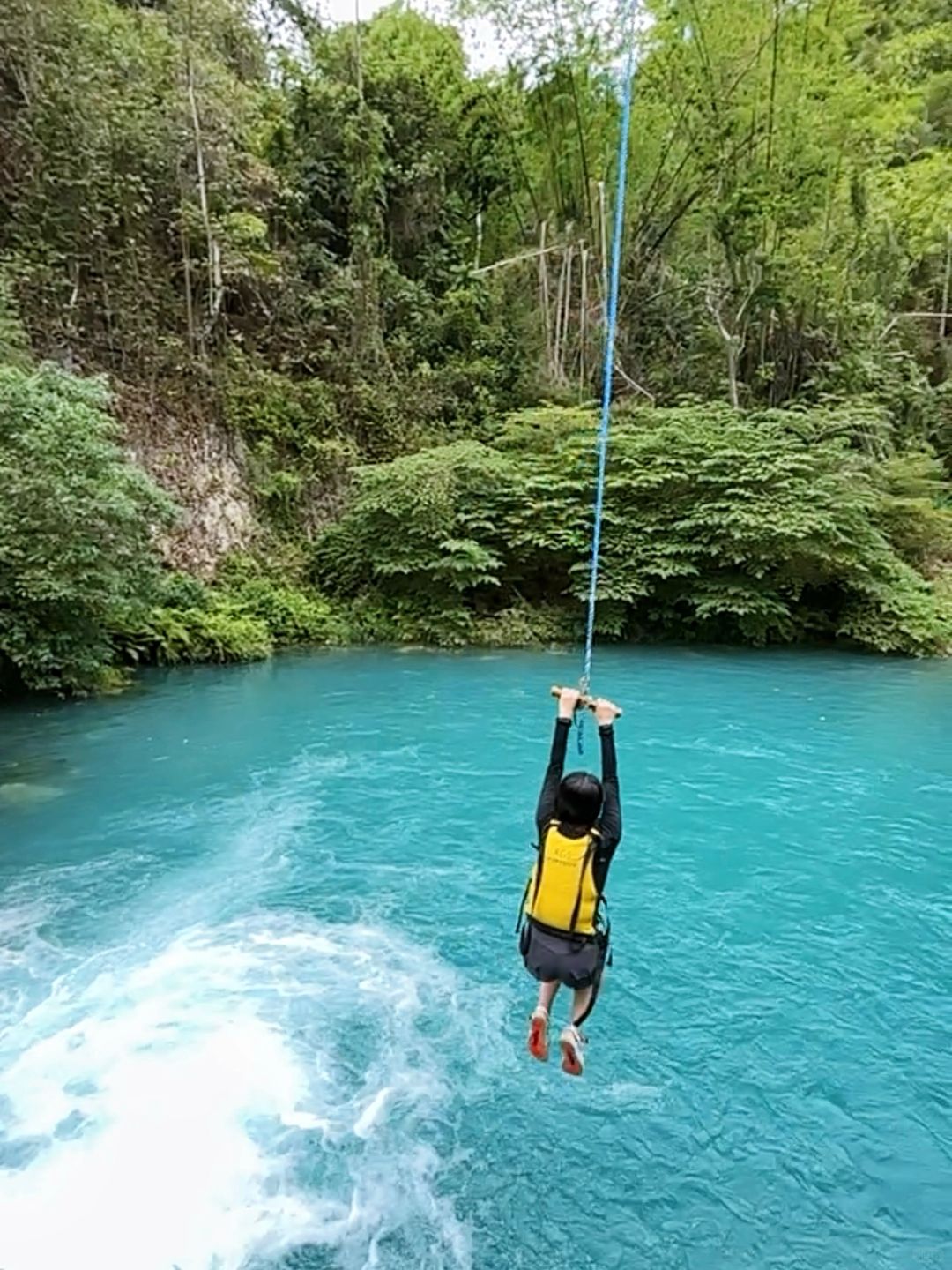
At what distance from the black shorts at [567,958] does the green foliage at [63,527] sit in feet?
27.5

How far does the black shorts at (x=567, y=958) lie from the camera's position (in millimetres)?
3613

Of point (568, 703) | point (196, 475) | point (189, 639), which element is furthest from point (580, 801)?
point (196, 475)

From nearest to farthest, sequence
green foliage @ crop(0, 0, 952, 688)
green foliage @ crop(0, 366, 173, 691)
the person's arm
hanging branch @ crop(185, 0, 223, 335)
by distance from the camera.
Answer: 1. the person's arm
2. green foliage @ crop(0, 366, 173, 691)
3. green foliage @ crop(0, 0, 952, 688)
4. hanging branch @ crop(185, 0, 223, 335)

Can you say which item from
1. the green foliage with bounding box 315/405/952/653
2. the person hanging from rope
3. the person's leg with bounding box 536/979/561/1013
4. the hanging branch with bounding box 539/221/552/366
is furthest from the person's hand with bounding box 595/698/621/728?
the hanging branch with bounding box 539/221/552/366

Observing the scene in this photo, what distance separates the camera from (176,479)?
16594 mm

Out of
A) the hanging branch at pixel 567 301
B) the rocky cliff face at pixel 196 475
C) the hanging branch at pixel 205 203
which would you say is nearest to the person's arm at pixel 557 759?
the rocky cliff face at pixel 196 475

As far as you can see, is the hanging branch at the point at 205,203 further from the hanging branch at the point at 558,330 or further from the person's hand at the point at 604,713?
the person's hand at the point at 604,713

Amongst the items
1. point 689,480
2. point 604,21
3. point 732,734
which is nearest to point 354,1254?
point 732,734

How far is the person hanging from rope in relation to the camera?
3.55 m

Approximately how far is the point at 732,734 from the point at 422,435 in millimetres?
11704

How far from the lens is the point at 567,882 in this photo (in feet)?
11.7

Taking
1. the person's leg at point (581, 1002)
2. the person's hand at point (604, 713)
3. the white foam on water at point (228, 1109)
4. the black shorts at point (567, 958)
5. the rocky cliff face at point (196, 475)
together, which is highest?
the rocky cliff face at point (196, 475)

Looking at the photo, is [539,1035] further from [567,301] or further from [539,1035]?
[567,301]

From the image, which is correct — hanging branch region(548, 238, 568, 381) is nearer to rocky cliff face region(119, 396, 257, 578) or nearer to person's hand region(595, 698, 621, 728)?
rocky cliff face region(119, 396, 257, 578)
